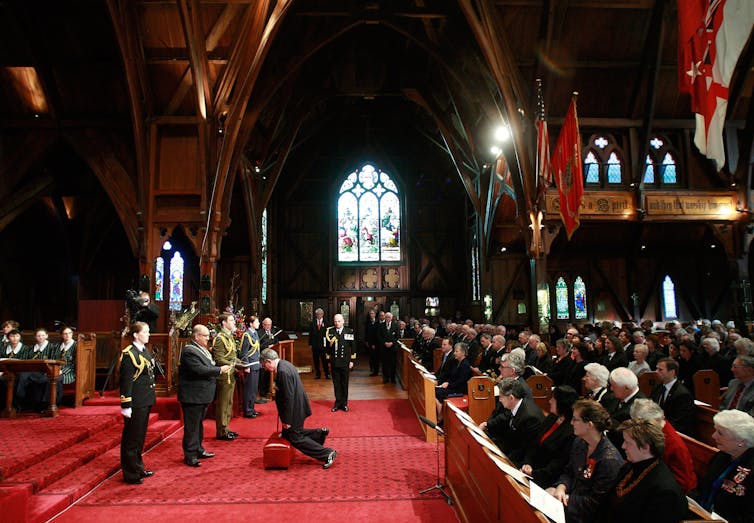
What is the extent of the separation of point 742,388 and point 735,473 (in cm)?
224

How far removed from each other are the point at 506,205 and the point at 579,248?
11.4ft

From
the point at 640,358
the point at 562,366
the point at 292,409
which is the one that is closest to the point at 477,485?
the point at 292,409

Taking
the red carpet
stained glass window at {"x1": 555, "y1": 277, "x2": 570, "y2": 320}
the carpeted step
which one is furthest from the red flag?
the carpeted step

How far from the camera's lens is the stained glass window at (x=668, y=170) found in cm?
1369

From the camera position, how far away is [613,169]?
13.5 m

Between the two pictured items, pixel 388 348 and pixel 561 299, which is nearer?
pixel 388 348

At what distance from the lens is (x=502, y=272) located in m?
17.8

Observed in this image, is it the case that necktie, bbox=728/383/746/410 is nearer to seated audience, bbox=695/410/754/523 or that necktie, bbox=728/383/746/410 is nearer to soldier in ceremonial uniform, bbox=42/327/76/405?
seated audience, bbox=695/410/754/523

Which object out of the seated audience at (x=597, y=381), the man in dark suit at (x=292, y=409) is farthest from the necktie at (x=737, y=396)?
the man in dark suit at (x=292, y=409)

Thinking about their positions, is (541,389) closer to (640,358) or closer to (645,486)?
(640,358)

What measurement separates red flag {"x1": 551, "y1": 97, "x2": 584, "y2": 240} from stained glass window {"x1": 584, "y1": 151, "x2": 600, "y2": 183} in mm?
3184

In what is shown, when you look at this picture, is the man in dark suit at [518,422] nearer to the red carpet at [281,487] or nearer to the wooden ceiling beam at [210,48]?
the red carpet at [281,487]

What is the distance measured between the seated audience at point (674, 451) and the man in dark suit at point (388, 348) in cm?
906

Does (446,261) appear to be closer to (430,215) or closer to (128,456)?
(430,215)
